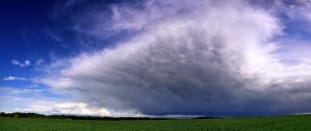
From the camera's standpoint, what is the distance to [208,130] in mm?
45688

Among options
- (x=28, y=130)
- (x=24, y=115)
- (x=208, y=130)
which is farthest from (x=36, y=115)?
(x=208, y=130)

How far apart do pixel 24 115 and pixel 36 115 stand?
3.93 m

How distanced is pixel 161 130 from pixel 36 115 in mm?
86311

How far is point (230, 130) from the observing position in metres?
46.7

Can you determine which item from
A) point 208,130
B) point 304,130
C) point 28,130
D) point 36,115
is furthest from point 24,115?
point 304,130

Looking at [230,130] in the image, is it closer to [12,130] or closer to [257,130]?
[257,130]

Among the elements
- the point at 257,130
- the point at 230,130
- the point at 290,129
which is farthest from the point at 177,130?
the point at 290,129

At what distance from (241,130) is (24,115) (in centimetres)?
9392

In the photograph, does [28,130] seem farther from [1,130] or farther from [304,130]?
[304,130]

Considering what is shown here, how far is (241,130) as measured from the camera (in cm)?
4653

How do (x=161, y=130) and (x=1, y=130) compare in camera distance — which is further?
(x=161, y=130)

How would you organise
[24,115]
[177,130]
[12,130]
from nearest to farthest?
1. [12,130]
2. [177,130]
3. [24,115]

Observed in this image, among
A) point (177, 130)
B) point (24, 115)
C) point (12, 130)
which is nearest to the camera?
point (12, 130)

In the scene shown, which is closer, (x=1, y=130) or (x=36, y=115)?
(x=1, y=130)
